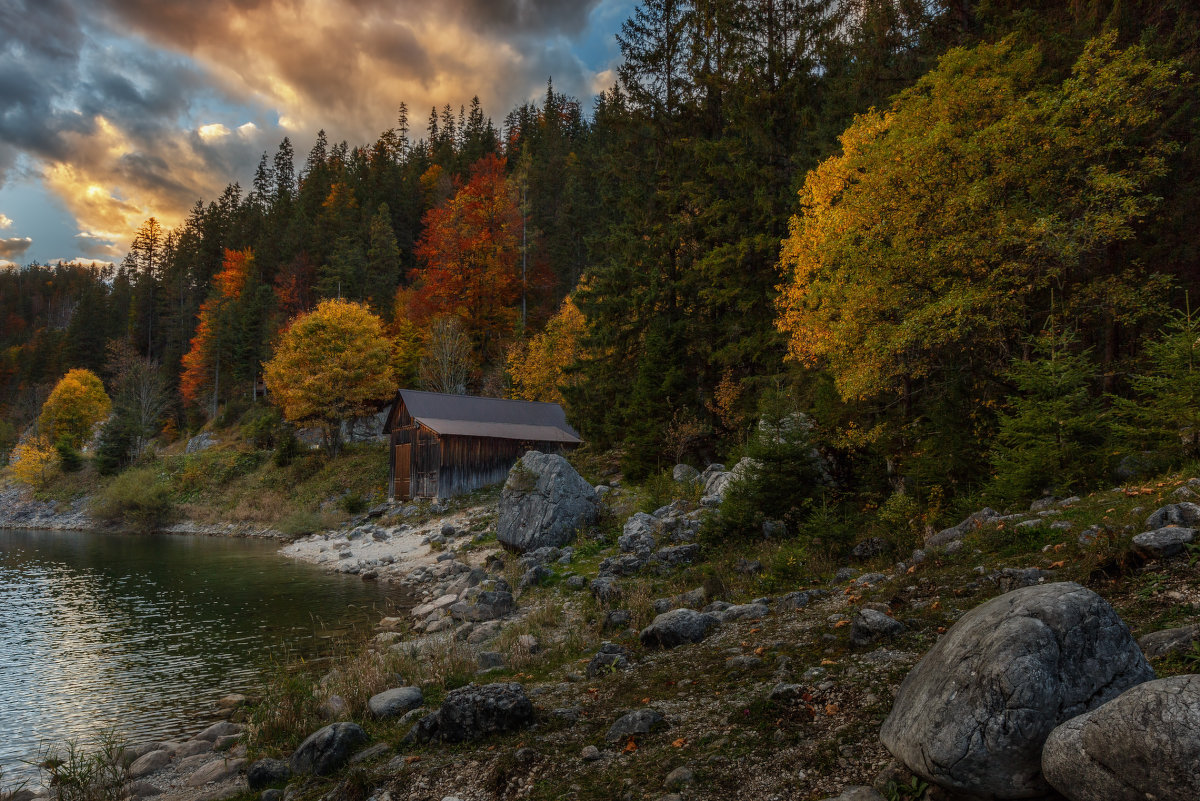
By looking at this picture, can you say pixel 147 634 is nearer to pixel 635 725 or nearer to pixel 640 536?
pixel 640 536

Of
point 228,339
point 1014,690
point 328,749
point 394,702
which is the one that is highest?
point 228,339

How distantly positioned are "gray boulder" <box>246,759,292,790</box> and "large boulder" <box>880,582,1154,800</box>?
6.80 meters

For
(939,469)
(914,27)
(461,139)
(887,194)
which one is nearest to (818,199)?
(887,194)

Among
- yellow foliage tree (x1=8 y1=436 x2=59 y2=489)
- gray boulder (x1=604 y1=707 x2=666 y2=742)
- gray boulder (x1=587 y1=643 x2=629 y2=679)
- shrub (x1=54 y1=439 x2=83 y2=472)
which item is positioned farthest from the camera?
yellow foliage tree (x1=8 y1=436 x2=59 y2=489)

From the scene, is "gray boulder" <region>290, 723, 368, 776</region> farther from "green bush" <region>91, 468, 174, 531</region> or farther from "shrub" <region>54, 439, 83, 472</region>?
"shrub" <region>54, 439, 83, 472</region>

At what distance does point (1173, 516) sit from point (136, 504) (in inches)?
2229

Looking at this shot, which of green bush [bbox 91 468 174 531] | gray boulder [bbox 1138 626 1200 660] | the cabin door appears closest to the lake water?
the cabin door

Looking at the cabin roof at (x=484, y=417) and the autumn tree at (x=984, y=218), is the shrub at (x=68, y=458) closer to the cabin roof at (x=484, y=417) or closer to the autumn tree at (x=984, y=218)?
the cabin roof at (x=484, y=417)

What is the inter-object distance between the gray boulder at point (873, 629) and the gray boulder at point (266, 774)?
6875 mm

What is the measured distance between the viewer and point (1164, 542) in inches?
274

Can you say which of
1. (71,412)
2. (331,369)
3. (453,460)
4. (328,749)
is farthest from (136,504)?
(328,749)

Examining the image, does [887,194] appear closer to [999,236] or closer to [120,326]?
[999,236]

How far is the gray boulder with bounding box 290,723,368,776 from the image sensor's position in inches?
287

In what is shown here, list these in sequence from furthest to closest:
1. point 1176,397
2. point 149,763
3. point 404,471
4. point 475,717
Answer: point 404,471 < point 1176,397 < point 149,763 < point 475,717
